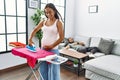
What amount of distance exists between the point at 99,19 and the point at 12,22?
2467mm

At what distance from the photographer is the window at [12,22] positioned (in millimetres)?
3123

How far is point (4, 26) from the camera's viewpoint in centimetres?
315

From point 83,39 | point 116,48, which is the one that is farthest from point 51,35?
point 83,39

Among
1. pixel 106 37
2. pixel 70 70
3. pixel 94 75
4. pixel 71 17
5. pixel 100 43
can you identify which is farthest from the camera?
pixel 71 17

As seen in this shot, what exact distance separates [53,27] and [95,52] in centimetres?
204

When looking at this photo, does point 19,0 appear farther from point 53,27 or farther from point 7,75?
point 53,27

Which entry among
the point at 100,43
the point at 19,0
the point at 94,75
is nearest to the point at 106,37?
the point at 100,43

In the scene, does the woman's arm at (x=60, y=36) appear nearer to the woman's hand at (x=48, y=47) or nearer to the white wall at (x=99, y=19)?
the woman's hand at (x=48, y=47)

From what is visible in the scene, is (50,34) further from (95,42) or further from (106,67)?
(95,42)

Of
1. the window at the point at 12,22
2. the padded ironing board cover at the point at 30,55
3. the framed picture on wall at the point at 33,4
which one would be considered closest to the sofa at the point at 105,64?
the padded ironing board cover at the point at 30,55

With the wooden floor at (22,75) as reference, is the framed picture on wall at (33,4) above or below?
above

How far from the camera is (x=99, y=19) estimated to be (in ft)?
13.3

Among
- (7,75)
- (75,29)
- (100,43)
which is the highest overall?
(75,29)

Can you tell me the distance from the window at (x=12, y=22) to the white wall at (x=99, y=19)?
1.93 m
